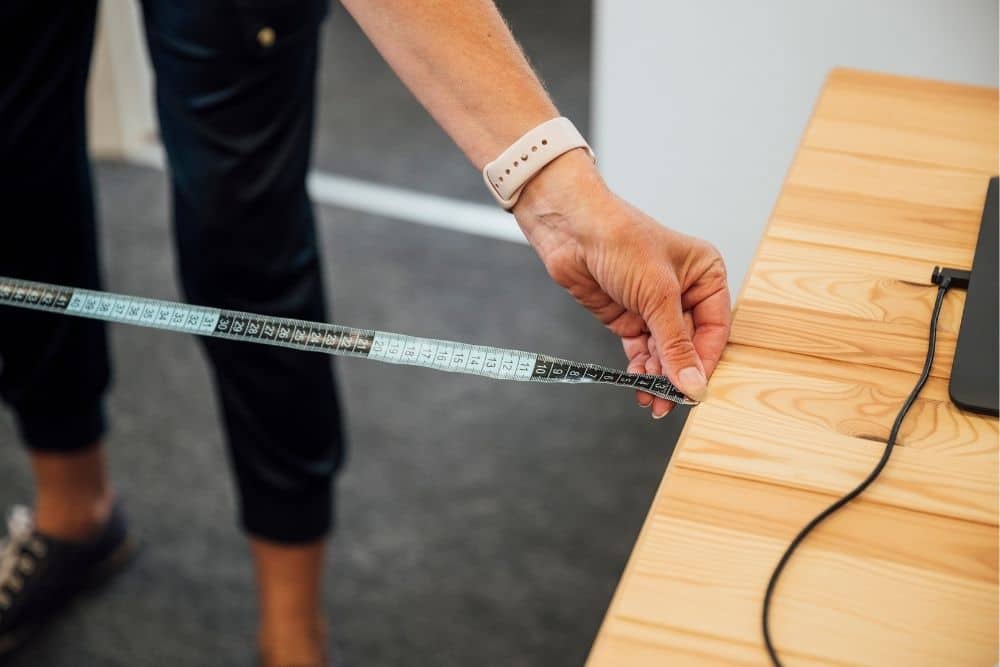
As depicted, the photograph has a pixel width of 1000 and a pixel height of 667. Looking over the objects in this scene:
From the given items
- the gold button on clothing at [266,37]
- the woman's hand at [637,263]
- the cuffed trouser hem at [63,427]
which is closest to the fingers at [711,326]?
the woman's hand at [637,263]

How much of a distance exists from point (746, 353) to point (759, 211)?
37.9 inches

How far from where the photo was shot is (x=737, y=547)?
1.71 ft

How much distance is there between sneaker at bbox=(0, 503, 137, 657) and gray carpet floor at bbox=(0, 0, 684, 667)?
3 cm

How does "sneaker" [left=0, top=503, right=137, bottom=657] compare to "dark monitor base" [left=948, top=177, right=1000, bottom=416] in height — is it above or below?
below

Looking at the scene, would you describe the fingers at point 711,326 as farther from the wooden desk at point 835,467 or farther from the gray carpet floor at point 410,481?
the gray carpet floor at point 410,481

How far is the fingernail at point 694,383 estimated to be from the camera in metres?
0.64

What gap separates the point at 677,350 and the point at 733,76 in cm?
95

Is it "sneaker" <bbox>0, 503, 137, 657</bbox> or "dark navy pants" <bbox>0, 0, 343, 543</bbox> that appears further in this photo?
"sneaker" <bbox>0, 503, 137, 657</bbox>

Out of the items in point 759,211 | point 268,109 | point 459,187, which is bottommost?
point 459,187

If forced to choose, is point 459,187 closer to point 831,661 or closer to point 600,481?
point 600,481

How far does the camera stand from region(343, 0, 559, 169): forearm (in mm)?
748

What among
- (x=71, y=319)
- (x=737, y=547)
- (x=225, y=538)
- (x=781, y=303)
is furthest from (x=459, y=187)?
(x=737, y=547)

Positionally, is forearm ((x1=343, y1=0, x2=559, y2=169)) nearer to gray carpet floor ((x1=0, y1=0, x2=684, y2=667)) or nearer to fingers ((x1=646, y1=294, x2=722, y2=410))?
fingers ((x1=646, y1=294, x2=722, y2=410))

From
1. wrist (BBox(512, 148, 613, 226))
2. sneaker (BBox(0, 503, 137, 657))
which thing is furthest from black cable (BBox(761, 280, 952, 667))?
sneaker (BBox(0, 503, 137, 657))
